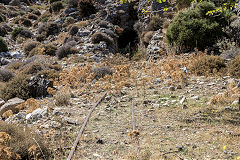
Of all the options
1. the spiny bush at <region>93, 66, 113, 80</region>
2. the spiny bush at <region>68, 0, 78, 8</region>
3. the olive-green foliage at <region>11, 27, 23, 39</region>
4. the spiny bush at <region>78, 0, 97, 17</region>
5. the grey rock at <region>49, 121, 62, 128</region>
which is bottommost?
the spiny bush at <region>93, 66, 113, 80</region>

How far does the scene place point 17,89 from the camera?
8766 millimetres

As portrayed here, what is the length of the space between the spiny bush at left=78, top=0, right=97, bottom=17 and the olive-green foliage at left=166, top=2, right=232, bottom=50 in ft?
46.5

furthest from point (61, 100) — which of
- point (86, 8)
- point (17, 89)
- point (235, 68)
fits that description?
point (86, 8)

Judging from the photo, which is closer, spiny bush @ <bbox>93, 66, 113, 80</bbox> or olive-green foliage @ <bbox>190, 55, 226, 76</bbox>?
olive-green foliage @ <bbox>190, 55, 226, 76</bbox>

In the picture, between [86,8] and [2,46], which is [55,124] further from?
[86,8]

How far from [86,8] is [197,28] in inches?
633

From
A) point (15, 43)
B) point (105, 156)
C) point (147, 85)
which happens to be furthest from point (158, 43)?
point (15, 43)

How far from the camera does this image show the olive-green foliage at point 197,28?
12.6 m

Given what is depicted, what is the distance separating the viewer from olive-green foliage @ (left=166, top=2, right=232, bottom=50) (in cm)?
1256

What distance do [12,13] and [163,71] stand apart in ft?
105

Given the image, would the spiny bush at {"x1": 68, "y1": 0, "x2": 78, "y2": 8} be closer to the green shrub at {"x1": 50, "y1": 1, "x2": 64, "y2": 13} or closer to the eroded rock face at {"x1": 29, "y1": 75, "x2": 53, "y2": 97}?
the green shrub at {"x1": 50, "y1": 1, "x2": 64, "y2": 13}

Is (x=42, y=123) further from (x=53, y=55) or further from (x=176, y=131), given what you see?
(x=53, y=55)

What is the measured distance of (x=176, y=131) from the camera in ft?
15.9

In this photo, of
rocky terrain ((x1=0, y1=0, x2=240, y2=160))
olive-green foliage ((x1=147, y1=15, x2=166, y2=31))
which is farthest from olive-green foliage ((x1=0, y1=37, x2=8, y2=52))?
olive-green foliage ((x1=147, y1=15, x2=166, y2=31))
